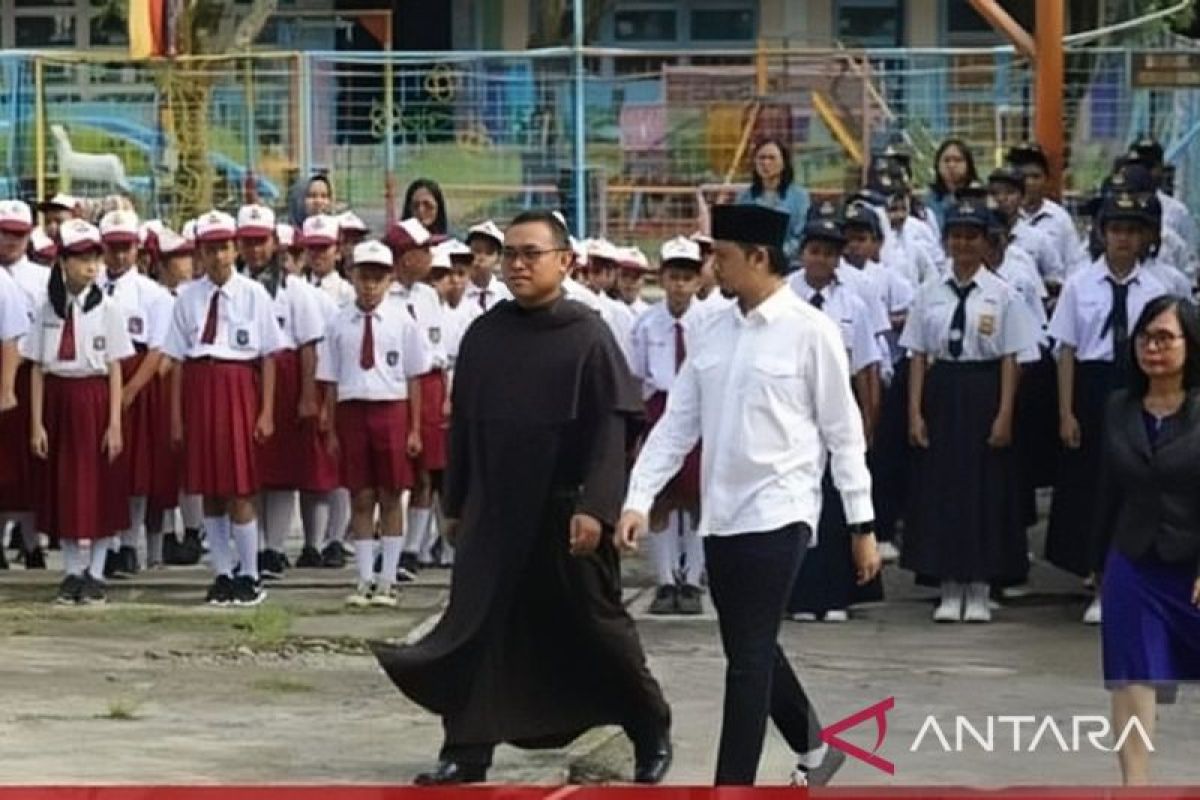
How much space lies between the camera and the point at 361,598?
14711mm

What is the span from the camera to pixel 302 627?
14.0 m

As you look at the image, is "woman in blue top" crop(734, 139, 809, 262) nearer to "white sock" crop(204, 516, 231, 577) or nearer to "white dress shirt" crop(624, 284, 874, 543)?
"white sock" crop(204, 516, 231, 577)

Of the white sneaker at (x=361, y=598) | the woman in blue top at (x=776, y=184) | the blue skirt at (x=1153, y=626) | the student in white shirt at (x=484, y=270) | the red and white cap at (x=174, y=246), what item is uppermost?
the woman in blue top at (x=776, y=184)

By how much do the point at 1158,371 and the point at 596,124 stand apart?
574 inches

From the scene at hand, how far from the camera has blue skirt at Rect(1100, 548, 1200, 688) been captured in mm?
9109

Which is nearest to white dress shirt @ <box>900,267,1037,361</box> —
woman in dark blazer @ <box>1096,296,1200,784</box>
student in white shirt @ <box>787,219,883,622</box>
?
student in white shirt @ <box>787,219,883,622</box>

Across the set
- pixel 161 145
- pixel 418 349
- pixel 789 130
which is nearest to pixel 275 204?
pixel 161 145

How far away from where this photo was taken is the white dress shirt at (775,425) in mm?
9305

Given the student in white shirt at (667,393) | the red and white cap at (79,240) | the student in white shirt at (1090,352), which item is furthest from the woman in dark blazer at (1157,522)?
the red and white cap at (79,240)

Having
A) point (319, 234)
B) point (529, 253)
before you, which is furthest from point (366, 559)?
point (529, 253)

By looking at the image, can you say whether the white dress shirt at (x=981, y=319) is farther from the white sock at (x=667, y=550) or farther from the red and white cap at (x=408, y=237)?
the red and white cap at (x=408, y=237)

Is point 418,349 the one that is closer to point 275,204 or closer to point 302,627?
point 302,627

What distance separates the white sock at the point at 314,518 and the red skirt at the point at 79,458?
153 cm

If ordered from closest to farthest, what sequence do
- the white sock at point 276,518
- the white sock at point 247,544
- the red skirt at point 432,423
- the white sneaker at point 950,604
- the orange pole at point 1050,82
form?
the white sneaker at point 950,604
the white sock at point 247,544
the red skirt at point 432,423
the white sock at point 276,518
the orange pole at point 1050,82
